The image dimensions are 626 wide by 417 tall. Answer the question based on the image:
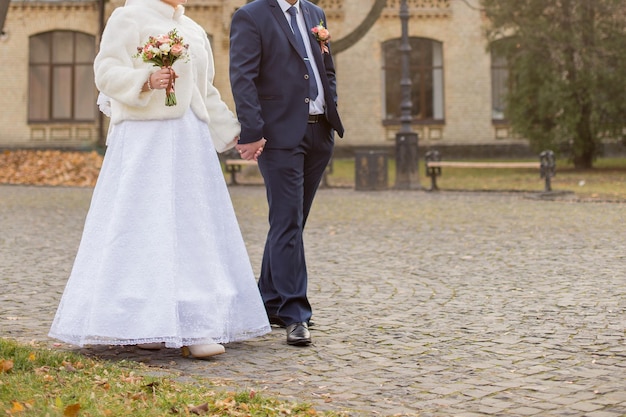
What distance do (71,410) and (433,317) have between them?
10.7 ft

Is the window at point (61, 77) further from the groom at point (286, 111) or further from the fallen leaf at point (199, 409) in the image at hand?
the fallen leaf at point (199, 409)

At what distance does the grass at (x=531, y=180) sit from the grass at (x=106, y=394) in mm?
13578

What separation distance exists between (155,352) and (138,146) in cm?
113

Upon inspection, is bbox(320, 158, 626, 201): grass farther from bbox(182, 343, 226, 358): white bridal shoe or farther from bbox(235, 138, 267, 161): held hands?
bbox(182, 343, 226, 358): white bridal shoe

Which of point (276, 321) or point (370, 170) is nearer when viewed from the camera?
point (276, 321)

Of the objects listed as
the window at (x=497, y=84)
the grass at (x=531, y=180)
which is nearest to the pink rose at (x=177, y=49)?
the grass at (x=531, y=180)

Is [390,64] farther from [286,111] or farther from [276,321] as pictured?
[286,111]

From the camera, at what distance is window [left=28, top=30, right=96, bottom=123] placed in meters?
36.4

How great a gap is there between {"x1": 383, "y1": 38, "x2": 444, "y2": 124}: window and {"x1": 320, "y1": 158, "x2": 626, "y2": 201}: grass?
244 inches

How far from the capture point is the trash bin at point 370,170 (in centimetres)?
2120

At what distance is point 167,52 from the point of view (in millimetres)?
5547

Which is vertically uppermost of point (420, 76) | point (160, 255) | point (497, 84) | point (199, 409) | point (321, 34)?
point (420, 76)

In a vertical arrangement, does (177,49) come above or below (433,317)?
above

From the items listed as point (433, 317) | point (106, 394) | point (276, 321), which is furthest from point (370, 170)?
point (106, 394)
